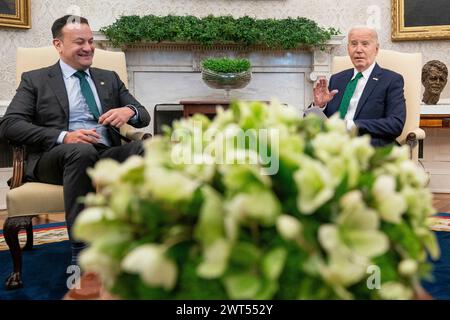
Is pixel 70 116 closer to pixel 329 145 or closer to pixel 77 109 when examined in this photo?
pixel 77 109

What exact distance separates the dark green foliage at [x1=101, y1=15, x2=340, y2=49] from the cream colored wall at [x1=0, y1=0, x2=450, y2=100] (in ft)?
1.19

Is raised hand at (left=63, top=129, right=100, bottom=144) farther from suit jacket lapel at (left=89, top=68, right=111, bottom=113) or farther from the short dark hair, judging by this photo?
the short dark hair

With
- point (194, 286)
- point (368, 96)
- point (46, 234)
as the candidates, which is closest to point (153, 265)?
point (194, 286)

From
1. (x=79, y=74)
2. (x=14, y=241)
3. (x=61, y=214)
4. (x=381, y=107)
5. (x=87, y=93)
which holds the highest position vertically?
(x=79, y=74)

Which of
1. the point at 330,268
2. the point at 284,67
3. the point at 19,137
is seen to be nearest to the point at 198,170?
the point at 330,268

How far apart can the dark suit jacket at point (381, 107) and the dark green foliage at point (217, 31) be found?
6.69 feet

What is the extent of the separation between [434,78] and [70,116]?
388cm

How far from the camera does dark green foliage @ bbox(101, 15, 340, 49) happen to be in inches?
204

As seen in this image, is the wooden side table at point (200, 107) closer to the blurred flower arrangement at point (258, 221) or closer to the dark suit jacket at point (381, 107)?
the dark suit jacket at point (381, 107)

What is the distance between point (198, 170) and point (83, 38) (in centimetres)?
257

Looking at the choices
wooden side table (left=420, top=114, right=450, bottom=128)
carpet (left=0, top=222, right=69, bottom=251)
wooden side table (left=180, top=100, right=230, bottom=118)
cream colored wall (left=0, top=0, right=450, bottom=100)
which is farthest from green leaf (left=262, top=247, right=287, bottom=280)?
cream colored wall (left=0, top=0, right=450, bottom=100)

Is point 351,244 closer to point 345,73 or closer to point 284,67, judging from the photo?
point 345,73

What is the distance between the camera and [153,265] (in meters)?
0.57

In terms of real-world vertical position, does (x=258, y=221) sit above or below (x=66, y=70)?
below
